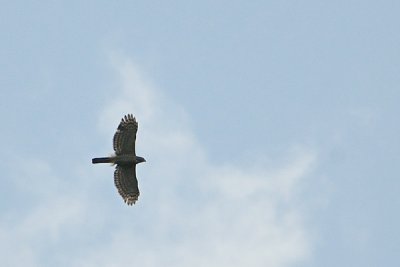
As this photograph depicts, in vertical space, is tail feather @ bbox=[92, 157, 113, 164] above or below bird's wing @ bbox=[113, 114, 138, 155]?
below

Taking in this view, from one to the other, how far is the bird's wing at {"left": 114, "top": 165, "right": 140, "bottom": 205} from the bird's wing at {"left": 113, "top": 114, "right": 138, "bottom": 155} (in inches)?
48.9

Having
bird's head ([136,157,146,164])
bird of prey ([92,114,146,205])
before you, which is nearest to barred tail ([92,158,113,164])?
bird of prey ([92,114,146,205])

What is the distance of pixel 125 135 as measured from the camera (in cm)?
7762

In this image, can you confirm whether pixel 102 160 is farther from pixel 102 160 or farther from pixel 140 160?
pixel 140 160

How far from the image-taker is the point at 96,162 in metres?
76.9

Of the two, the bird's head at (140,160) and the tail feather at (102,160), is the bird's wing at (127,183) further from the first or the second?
the tail feather at (102,160)

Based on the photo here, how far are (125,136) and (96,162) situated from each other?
228cm

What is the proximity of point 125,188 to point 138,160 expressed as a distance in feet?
6.99

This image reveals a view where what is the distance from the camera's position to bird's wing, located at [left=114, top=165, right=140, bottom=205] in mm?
78750

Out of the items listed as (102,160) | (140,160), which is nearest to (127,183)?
(140,160)

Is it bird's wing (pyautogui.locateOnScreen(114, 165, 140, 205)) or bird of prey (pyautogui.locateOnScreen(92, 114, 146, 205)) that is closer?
bird of prey (pyautogui.locateOnScreen(92, 114, 146, 205))

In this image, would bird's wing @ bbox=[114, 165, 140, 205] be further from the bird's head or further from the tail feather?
the tail feather

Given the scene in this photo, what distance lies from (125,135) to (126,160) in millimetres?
1484

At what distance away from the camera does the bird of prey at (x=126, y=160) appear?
7750 cm
